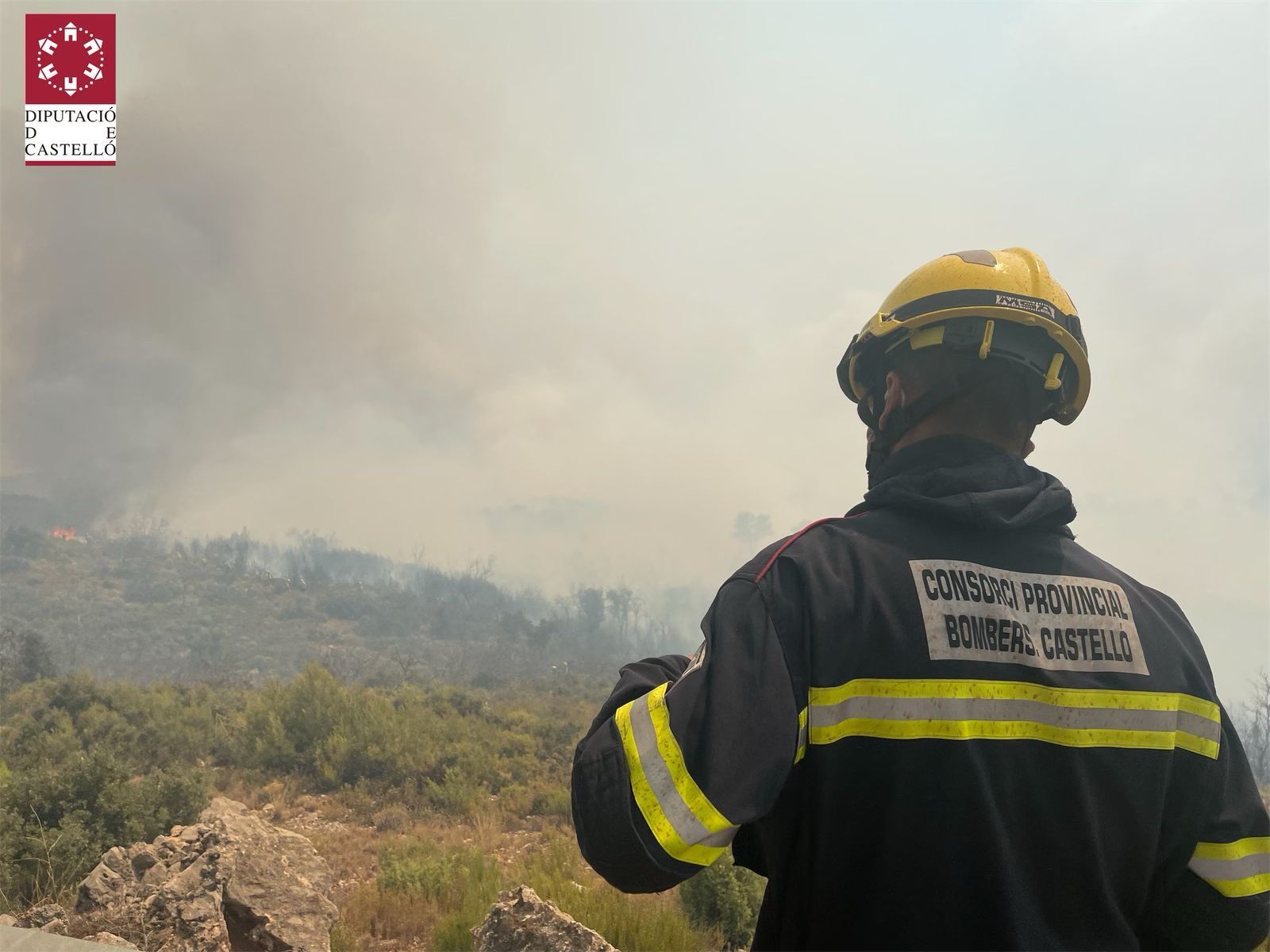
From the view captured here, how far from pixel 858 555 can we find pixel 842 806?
1.43ft

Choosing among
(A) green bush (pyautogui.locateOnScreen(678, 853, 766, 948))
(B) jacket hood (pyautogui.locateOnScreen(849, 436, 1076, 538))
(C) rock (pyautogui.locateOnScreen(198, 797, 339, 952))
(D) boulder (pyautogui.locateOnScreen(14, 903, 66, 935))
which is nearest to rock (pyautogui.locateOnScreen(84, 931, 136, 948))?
(D) boulder (pyautogui.locateOnScreen(14, 903, 66, 935))

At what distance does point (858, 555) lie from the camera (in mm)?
1300

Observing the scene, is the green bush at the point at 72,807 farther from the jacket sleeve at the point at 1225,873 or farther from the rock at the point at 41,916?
the jacket sleeve at the point at 1225,873

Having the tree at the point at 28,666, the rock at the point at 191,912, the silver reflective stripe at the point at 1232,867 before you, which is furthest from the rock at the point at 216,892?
the tree at the point at 28,666

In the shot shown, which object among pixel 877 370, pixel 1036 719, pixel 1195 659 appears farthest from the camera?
pixel 877 370

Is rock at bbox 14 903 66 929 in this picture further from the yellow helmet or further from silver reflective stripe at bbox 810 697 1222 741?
the yellow helmet

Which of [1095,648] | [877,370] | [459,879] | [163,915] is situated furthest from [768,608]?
[459,879]

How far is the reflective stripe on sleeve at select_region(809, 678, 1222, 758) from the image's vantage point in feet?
3.92

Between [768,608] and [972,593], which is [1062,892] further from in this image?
[768,608]

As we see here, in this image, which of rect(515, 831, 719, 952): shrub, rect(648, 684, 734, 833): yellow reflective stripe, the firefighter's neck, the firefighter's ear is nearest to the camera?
rect(648, 684, 734, 833): yellow reflective stripe

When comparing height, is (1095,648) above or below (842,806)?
above

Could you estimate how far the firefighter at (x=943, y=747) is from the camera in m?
1.17

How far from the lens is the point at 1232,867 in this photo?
4.80 ft

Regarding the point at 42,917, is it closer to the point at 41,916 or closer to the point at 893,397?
the point at 41,916
